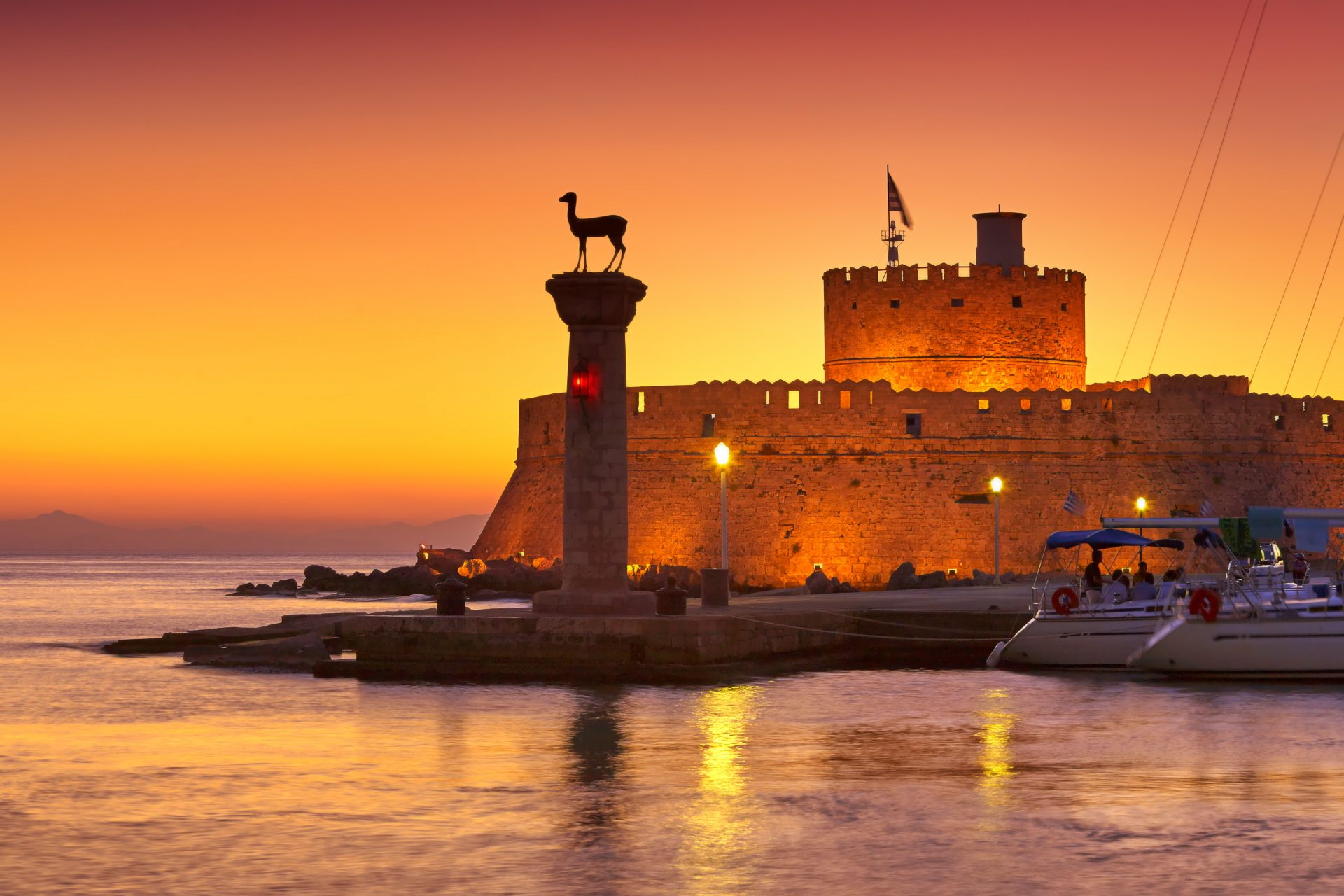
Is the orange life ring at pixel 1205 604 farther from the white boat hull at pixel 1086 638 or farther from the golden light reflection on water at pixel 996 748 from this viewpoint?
the golden light reflection on water at pixel 996 748

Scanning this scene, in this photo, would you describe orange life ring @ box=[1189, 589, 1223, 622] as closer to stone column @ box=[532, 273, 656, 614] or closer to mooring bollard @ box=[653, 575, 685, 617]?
mooring bollard @ box=[653, 575, 685, 617]

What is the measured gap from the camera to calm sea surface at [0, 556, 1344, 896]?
865cm

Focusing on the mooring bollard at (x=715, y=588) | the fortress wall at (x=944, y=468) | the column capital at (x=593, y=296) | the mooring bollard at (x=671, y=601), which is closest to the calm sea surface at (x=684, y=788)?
the mooring bollard at (x=671, y=601)

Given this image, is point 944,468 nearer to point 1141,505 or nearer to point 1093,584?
point 1141,505

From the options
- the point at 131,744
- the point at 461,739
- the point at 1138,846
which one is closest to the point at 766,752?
the point at 461,739

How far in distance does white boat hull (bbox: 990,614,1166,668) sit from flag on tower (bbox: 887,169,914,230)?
22887 mm

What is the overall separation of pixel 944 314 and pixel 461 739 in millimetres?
24769

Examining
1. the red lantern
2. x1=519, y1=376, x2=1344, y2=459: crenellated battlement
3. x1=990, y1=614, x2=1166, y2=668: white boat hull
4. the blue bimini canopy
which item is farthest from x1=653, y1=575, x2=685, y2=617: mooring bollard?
x1=519, y1=376, x2=1344, y2=459: crenellated battlement

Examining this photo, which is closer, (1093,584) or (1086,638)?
(1086,638)

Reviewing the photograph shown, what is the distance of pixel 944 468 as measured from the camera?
32.9 metres

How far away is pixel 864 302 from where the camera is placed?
3734 centimetres

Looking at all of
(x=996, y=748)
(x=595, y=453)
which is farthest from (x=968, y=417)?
(x=996, y=748)

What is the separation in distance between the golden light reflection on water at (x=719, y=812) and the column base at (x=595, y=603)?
2.55m

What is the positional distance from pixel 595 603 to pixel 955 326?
20325 mm
